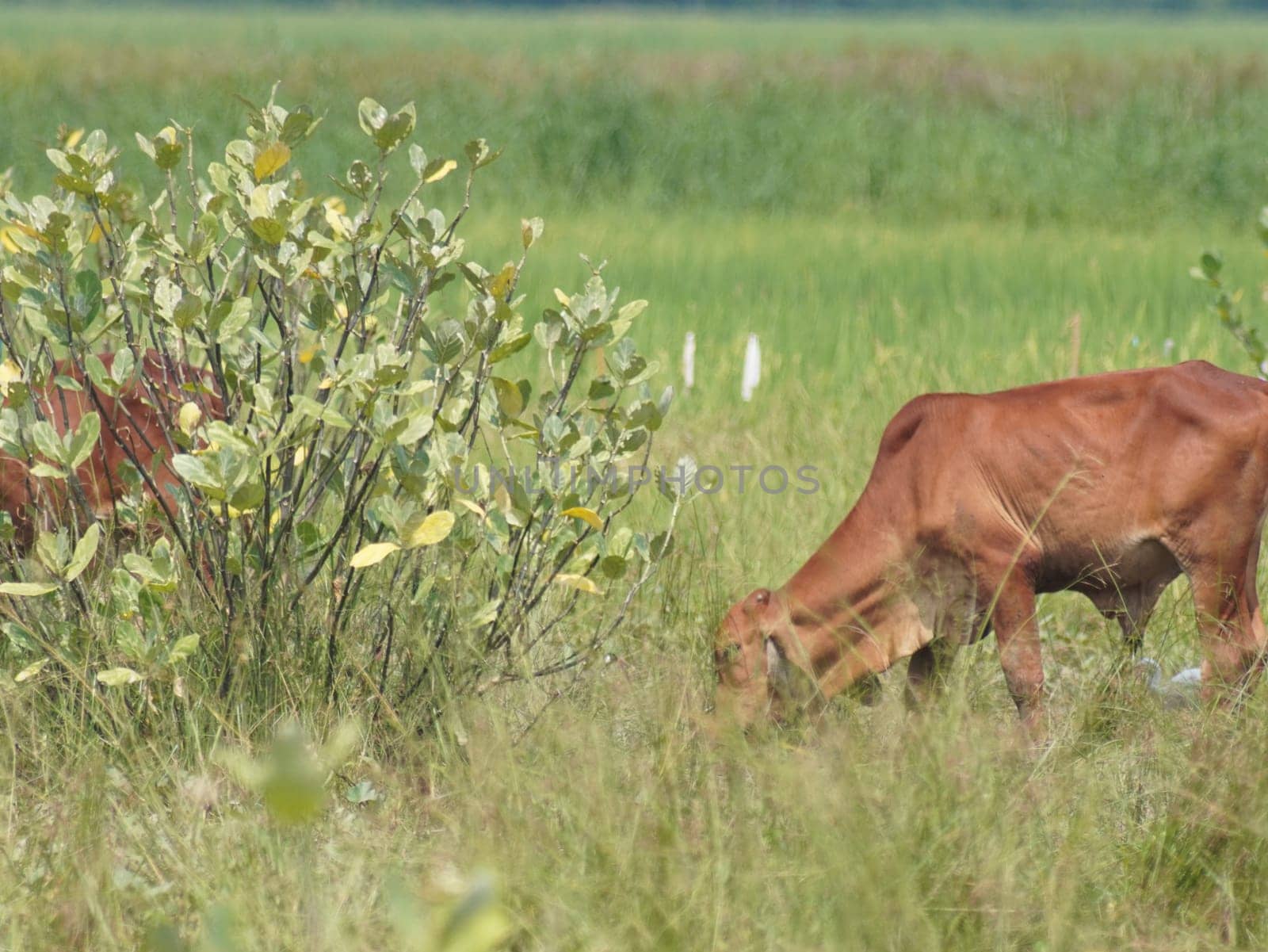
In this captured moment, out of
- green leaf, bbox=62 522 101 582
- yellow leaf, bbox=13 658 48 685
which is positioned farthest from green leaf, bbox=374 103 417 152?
yellow leaf, bbox=13 658 48 685

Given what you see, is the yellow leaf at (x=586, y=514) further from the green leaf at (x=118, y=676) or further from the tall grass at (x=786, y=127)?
the tall grass at (x=786, y=127)

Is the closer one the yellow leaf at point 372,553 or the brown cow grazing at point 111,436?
the yellow leaf at point 372,553

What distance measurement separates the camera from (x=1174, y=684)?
12.3 feet

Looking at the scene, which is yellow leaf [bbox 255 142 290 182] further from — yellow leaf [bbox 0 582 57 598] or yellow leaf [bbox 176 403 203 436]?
yellow leaf [bbox 0 582 57 598]

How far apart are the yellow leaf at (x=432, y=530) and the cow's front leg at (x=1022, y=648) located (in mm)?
1197

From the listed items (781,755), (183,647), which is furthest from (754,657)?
(183,647)

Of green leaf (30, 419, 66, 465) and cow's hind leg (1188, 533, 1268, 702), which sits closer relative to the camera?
green leaf (30, 419, 66, 465)

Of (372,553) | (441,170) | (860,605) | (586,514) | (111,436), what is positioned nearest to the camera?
(372,553)

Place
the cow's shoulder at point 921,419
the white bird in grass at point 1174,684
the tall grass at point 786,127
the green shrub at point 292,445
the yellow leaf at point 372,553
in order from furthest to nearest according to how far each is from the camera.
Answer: the tall grass at point 786,127 < the cow's shoulder at point 921,419 < the white bird in grass at point 1174,684 < the green shrub at point 292,445 < the yellow leaf at point 372,553

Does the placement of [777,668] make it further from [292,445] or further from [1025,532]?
[292,445]

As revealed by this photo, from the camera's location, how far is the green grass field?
2.45 m

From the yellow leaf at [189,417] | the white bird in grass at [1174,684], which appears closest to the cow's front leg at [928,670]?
the white bird in grass at [1174,684]

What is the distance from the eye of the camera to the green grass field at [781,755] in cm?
245

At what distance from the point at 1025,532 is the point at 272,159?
1726mm
